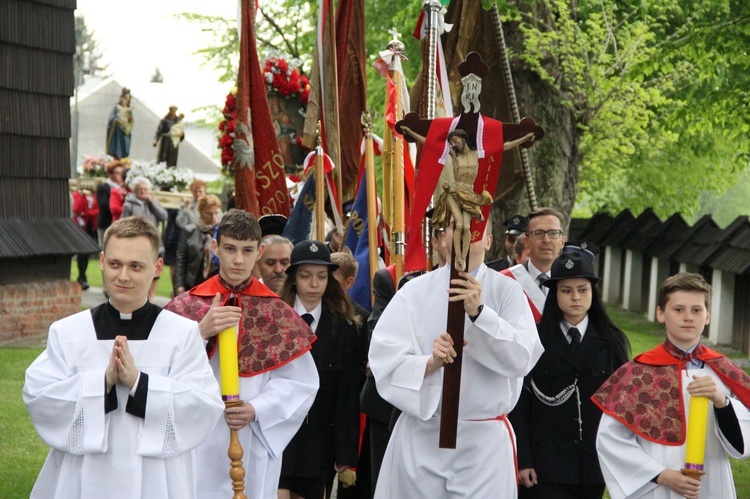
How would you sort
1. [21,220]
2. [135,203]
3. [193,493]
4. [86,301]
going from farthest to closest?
[86,301] → [135,203] → [21,220] → [193,493]

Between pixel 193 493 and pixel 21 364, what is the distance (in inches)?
311

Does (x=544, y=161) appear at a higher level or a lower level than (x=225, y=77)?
lower

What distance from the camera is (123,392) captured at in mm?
4867

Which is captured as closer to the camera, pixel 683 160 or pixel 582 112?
pixel 582 112

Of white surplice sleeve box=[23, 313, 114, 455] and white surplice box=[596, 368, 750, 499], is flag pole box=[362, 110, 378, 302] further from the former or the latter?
white surplice sleeve box=[23, 313, 114, 455]

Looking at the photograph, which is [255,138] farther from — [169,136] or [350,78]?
[169,136]

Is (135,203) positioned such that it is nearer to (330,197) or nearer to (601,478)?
(330,197)

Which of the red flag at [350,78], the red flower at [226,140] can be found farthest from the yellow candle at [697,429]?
the red flower at [226,140]

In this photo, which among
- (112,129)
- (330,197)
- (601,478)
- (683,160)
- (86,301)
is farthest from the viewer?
(112,129)

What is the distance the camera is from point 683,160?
81.6ft

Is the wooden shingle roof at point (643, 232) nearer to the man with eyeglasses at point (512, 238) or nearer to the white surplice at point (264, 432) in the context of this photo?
the man with eyeglasses at point (512, 238)

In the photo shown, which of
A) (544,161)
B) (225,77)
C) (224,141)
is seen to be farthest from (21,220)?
(225,77)

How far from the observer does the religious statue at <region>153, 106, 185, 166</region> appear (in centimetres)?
2617

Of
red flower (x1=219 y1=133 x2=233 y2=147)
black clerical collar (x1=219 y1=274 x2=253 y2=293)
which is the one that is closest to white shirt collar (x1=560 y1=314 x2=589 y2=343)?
black clerical collar (x1=219 y1=274 x2=253 y2=293)
